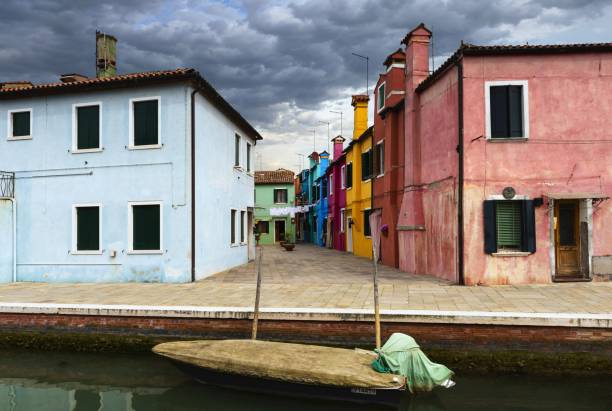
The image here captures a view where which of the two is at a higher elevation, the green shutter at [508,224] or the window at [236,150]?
the window at [236,150]

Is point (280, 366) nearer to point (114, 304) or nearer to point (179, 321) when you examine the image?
point (179, 321)

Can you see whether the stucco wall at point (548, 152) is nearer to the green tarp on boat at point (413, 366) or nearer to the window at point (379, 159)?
the green tarp on boat at point (413, 366)

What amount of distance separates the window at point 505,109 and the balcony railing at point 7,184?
1417 centimetres

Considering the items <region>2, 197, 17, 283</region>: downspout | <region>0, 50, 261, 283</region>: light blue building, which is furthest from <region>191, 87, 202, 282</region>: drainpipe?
<region>2, 197, 17, 283</region>: downspout

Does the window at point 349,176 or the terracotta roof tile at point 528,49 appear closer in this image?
the terracotta roof tile at point 528,49

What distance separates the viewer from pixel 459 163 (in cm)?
1202

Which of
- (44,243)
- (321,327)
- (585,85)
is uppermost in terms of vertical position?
(585,85)

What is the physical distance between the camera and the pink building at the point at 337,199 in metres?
28.3

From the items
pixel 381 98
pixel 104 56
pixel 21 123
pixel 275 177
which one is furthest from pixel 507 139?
pixel 275 177

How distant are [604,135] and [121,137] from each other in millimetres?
13369

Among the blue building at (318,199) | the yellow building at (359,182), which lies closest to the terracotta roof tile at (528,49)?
the yellow building at (359,182)

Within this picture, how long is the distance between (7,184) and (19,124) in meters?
1.92

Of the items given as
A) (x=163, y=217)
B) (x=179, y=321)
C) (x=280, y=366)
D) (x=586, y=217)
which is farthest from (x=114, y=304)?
(x=586, y=217)

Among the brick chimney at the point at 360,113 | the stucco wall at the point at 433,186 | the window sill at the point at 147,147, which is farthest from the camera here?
the brick chimney at the point at 360,113
